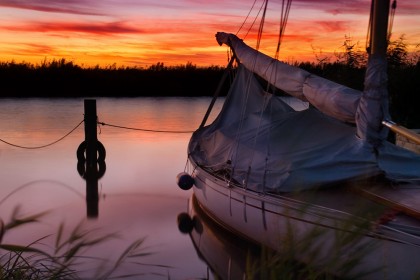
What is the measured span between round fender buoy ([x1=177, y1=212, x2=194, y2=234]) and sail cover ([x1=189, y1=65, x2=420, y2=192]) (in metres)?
0.94

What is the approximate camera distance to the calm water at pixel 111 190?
23.0 ft

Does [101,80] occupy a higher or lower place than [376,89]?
lower

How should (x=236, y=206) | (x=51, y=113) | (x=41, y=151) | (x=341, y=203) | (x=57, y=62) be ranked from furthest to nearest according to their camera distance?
(x=57, y=62), (x=51, y=113), (x=41, y=151), (x=236, y=206), (x=341, y=203)

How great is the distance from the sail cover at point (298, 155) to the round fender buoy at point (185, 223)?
941 millimetres

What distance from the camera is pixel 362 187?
247 inches

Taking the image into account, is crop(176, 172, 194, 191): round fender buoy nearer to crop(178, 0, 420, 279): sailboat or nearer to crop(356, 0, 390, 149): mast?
crop(178, 0, 420, 279): sailboat

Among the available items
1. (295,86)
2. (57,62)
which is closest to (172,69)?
(57,62)

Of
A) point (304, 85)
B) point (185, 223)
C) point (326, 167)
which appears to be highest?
point (304, 85)

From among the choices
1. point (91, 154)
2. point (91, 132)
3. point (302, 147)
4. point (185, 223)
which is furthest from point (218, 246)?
point (91, 154)

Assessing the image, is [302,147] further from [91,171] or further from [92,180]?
[91,171]

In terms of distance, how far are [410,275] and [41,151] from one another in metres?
13.3

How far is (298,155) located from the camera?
22.0 feet

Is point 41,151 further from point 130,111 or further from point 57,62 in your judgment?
point 57,62

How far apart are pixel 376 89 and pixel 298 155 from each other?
1113 millimetres
